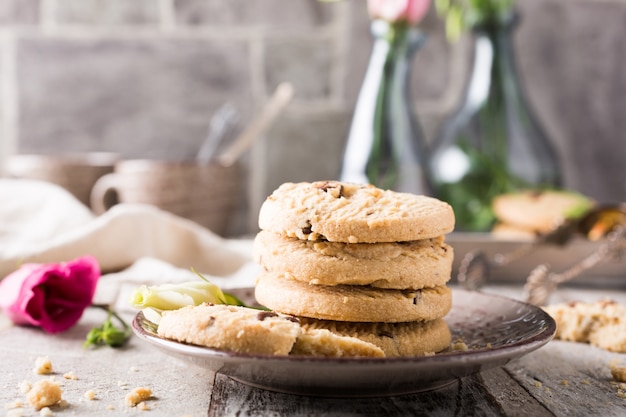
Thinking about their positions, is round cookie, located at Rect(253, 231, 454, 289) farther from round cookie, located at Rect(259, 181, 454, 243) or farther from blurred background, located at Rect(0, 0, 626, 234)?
blurred background, located at Rect(0, 0, 626, 234)

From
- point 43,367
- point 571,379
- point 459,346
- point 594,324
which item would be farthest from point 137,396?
point 594,324

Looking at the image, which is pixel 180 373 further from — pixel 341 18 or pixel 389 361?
pixel 341 18

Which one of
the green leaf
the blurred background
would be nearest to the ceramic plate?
the green leaf

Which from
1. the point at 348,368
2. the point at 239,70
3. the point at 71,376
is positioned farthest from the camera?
the point at 239,70

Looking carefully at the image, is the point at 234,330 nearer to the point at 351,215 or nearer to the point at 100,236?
the point at 351,215

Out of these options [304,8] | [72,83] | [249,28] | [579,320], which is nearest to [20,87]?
[72,83]

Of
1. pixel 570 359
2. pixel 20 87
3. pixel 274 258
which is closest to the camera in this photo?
pixel 274 258
